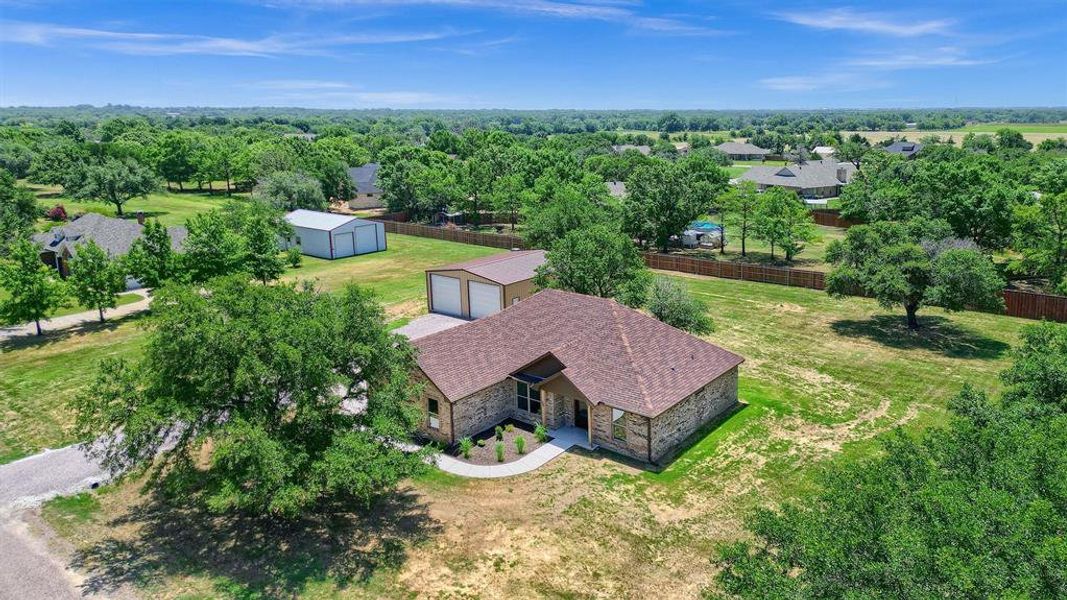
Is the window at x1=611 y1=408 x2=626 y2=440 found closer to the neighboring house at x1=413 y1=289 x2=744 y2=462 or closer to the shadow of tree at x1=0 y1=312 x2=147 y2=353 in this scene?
the neighboring house at x1=413 y1=289 x2=744 y2=462

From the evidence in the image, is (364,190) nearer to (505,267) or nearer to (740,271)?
(505,267)

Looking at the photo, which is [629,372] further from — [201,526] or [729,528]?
[201,526]

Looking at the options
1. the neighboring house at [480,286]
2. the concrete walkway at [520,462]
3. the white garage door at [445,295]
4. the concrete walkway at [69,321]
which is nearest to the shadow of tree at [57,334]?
the concrete walkway at [69,321]

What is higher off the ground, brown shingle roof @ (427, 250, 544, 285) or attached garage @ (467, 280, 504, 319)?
brown shingle roof @ (427, 250, 544, 285)

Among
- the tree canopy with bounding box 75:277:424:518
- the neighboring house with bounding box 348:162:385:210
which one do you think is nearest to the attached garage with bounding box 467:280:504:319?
the tree canopy with bounding box 75:277:424:518

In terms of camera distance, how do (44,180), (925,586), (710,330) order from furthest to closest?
1. (44,180)
2. (710,330)
3. (925,586)

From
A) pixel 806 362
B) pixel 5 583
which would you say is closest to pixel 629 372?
pixel 806 362

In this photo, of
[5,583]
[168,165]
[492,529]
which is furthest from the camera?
[168,165]

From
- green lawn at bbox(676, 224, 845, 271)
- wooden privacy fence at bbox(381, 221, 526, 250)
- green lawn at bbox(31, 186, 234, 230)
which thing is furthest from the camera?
green lawn at bbox(31, 186, 234, 230)
